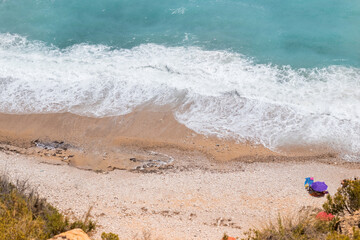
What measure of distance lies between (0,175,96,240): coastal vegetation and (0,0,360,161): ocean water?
9.15 metres

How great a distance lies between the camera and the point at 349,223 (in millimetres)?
11594

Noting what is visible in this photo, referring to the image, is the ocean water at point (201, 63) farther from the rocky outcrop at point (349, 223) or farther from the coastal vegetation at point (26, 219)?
the coastal vegetation at point (26, 219)

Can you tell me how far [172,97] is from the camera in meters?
23.4

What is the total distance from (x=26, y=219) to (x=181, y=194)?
7433 mm

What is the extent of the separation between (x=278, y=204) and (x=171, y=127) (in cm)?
819

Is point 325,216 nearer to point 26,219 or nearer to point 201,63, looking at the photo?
point 26,219

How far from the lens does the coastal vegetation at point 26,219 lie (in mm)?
10797

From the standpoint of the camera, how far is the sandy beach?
14883 mm

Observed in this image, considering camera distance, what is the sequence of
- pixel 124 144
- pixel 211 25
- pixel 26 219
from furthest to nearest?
pixel 211 25 → pixel 124 144 → pixel 26 219

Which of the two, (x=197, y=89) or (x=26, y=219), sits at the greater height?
(x=197, y=89)

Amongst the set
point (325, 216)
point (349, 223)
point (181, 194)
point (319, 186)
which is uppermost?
point (319, 186)

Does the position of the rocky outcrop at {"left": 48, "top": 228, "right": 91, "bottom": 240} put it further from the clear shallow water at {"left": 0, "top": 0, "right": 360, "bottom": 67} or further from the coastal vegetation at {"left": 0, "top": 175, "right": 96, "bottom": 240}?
the clear shallow water at {"left": 0, "top": 0, "right": 360, "bottom": 67}

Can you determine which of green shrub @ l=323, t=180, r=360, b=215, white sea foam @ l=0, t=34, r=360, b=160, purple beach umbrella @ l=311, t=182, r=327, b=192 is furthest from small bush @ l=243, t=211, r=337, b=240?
white sea foam @ l=0, t=34, r=360, b=160

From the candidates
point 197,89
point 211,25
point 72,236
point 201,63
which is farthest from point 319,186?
point 211,25
